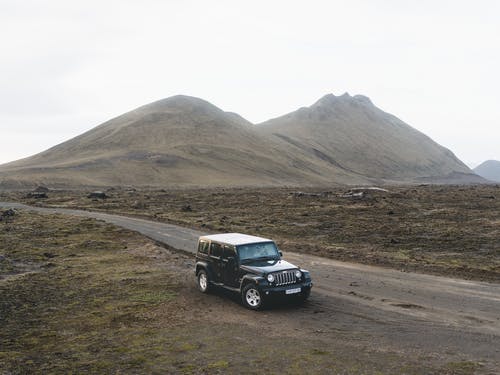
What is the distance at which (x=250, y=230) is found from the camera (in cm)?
4009

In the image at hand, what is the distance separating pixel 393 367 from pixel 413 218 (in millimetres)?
36013

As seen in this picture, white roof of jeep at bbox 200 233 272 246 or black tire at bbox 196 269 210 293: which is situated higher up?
white roof of jeep at bbox 200 233 272 246

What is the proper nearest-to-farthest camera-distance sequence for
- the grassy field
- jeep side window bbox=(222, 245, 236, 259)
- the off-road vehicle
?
the off-road vehicle
jeep side window bbox=(222, 245, 236, 259)
the grassy field

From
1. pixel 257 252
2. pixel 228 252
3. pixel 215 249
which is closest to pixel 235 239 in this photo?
pixel 228 252

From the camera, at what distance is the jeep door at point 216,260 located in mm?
18938

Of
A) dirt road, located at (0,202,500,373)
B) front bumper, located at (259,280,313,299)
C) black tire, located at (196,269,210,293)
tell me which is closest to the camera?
dirt road, located at (0,202,500,373)

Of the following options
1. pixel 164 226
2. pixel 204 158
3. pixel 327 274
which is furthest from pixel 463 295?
pixel 204 158

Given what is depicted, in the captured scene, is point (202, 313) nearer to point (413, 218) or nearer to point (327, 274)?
point (327, 274)

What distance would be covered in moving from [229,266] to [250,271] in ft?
3.98

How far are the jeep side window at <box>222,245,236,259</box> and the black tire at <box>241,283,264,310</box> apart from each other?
144 centimetres

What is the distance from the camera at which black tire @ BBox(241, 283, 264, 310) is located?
56.0 feet

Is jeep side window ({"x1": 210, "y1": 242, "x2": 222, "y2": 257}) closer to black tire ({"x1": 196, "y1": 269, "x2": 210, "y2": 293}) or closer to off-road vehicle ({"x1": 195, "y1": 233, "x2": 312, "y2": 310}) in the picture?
off-road vehicle ({"x1": 195, "y1": 233, "x2": 312, "y2": 310})

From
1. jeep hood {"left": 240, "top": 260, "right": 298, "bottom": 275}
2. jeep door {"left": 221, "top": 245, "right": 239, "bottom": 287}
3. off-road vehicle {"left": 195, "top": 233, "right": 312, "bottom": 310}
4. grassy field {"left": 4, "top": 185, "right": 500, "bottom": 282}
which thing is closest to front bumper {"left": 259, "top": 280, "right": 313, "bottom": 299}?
off-road vehicle {"left": 195, "top": 233, "right": 312, "bottom": 310}

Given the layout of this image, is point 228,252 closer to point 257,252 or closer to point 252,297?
point 257,252
